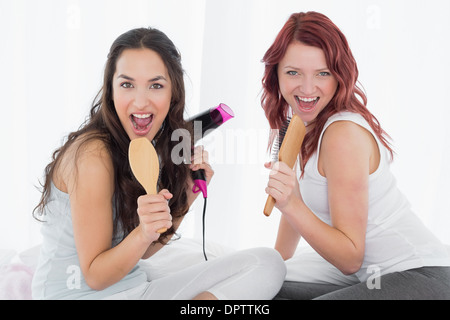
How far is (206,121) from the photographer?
1.23 meters

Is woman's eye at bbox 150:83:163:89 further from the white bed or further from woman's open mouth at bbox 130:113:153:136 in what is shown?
the white bed

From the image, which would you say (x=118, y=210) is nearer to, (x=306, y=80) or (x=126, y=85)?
(x=126, y=85)

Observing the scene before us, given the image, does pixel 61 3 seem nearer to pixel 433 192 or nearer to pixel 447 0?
pixel 447 0

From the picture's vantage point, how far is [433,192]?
218 centimetres

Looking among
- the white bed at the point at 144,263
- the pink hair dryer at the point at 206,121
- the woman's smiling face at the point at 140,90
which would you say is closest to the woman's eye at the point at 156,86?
the woman's smiling face at the point at 140,90

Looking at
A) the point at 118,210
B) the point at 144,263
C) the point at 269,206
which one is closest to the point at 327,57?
the point at 269,206

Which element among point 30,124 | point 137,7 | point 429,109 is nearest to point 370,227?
point 429,109

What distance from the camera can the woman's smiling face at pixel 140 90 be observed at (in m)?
1.08

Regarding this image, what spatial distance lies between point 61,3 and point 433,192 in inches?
73.2

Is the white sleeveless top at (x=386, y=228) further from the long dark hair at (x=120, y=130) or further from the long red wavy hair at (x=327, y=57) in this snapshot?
the long dark hair at (x=120, y=130)

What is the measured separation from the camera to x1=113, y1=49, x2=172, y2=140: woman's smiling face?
108 centimetres

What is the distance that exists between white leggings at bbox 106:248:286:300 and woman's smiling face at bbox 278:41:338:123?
383mm

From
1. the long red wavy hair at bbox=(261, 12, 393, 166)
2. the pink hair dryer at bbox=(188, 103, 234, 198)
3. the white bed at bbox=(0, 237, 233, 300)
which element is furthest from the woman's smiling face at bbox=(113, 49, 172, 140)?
the white bed at bbox=(0, 237, 233, 300)

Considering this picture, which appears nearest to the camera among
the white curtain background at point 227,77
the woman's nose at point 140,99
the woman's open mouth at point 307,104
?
the woman's nose at point 140,99
